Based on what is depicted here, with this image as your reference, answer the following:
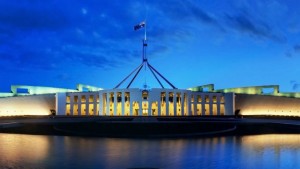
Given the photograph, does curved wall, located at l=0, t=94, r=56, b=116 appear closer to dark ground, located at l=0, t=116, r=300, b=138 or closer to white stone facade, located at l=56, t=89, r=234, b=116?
white stone facade, located at l=56, t=89, r=234, b=116

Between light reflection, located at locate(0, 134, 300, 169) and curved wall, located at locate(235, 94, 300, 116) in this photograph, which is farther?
curved wall, located at locate(235, 94, 300, 116)

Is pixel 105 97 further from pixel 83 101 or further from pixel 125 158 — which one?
pixel 125 158

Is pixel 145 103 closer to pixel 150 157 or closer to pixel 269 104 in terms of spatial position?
pixel 269 104

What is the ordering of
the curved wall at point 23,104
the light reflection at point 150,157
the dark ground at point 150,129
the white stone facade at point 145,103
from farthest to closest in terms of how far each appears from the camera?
the curved wall at point 23,104 < the white stone facade at point 145,103 < the dark ground at point 150,129 < the light reflection at point 150,157

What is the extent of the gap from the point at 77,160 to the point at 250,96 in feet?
199

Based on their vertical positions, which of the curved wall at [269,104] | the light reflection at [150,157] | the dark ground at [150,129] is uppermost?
the curved wall at [269,104]

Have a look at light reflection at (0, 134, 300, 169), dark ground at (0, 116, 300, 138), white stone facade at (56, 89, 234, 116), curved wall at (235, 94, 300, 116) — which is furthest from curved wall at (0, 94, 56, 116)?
light reflection at (0, 134, 300, 169)

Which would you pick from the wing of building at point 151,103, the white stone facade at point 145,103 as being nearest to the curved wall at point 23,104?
the wing of building at point 151,103

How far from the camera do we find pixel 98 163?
43.0 feet

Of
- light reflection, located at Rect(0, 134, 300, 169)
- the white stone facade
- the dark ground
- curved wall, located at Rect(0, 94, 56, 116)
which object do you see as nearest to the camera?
light reflection, located at Rect(0, 134, 300, 169)

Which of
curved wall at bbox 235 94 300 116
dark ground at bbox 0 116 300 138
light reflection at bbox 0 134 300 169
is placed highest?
curved wall at bbox 235 94 300 116

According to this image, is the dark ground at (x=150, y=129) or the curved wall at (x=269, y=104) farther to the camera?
the curved wall at (x=269, y=104)

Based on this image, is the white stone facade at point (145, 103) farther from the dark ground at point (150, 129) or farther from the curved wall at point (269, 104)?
the dark ground at point (150, 129)

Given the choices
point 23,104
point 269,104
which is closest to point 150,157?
point 23,104
